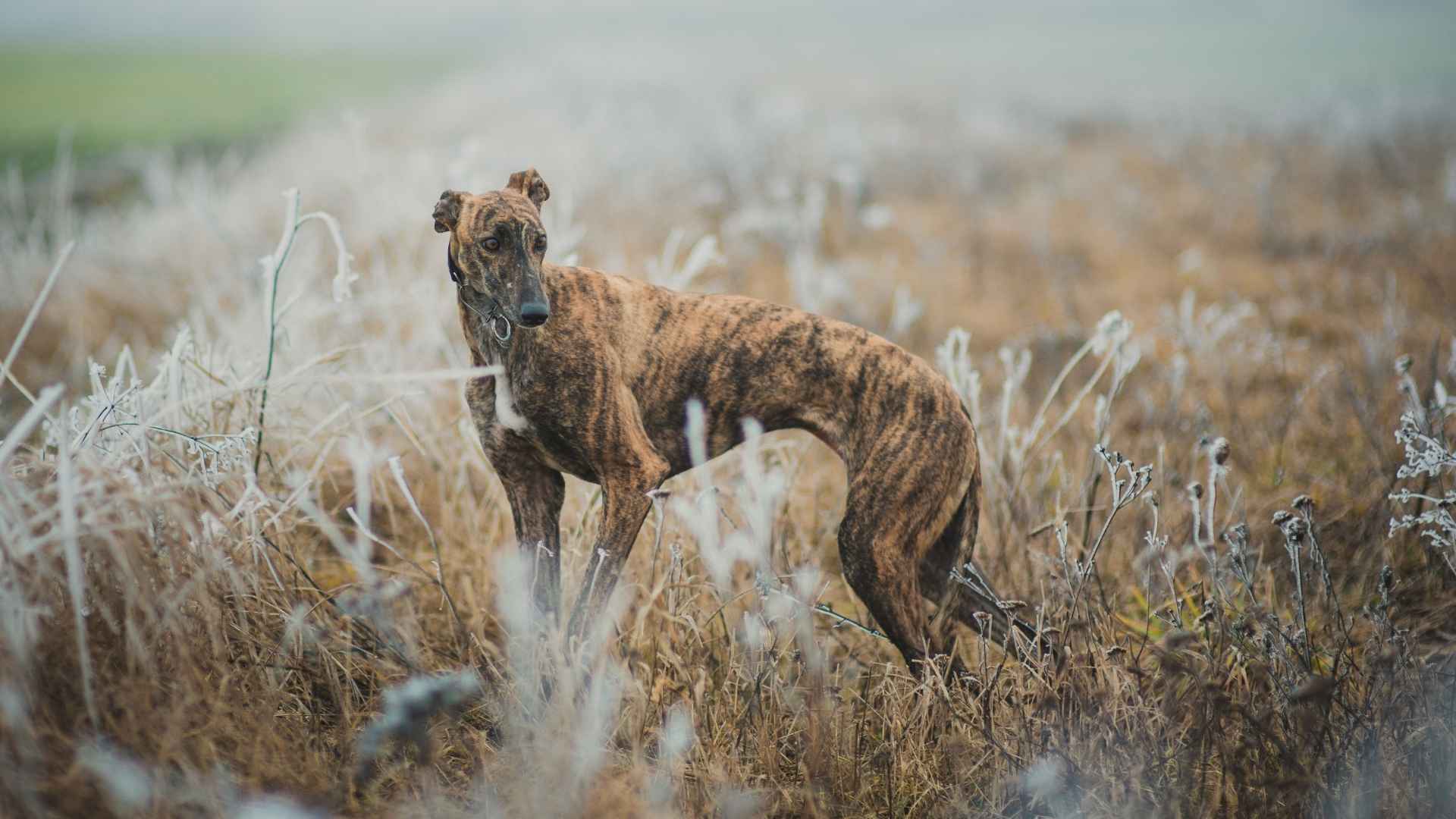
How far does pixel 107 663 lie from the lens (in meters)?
2.09

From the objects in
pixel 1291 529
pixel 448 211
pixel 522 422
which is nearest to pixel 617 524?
pixel 522 422

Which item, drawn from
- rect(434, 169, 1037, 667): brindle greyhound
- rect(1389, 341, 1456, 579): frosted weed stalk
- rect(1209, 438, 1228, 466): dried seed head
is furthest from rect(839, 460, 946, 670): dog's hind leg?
rect(1389, 341, 1456, 579): frosted weed stalk

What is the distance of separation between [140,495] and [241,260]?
5425 mm

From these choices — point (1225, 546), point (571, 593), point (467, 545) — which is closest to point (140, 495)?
point (571, 593)

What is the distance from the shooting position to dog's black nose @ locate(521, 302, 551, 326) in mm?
2104

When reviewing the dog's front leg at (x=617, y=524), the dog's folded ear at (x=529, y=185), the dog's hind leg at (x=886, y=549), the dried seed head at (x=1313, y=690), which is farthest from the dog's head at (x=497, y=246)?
the dried seed head at (x=1313, y=690)

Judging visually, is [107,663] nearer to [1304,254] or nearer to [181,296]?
[181,296]

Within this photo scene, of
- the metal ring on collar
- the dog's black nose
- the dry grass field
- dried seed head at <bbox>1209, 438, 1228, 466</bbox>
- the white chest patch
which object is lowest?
the dry grass field

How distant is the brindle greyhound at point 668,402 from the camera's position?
2393mm

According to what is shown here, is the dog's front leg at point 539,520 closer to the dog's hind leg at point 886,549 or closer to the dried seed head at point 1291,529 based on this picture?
the dog's hind leg at point 886,549

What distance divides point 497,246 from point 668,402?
0.65 meters

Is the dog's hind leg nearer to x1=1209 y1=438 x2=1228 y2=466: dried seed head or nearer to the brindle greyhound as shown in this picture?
the brindle greyhound

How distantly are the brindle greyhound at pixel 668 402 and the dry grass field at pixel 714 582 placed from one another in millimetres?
206

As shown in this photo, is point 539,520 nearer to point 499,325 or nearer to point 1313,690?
point 499,325
